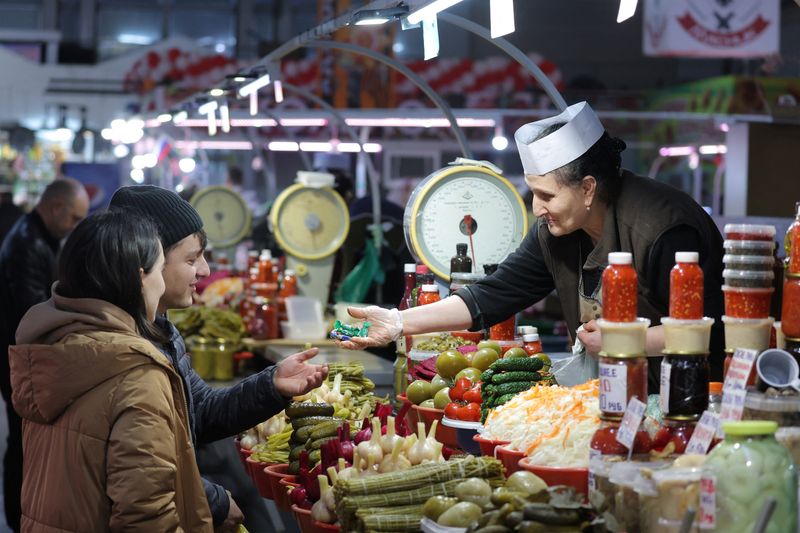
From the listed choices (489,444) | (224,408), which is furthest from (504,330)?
(489,444)

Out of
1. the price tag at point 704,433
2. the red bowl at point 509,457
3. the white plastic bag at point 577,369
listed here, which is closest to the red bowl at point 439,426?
the white plastic bag at point 577,369

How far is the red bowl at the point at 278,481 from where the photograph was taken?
3.64m

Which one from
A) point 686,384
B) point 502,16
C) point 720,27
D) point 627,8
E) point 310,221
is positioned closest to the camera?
point 686,384

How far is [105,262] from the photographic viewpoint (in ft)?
9.47

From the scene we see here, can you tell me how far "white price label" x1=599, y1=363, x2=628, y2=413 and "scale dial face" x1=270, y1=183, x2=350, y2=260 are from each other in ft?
19.1

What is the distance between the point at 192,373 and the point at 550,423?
58.2 inches

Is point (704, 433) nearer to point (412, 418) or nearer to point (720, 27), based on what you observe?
point (412, 418)

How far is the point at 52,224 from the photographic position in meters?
7.52

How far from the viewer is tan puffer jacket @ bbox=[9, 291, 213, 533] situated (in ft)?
8.79

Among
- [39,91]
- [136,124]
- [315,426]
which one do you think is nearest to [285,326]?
[315,426]

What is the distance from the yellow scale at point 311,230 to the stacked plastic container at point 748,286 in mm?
5828

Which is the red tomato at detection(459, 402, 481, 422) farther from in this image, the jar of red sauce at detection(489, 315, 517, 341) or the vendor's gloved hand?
the jar of red sauce at detection(489, 315, 517, 341)

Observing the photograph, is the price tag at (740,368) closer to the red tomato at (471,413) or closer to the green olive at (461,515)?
the green olive at (461,515)

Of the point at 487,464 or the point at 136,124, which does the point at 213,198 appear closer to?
the point at 136,124
